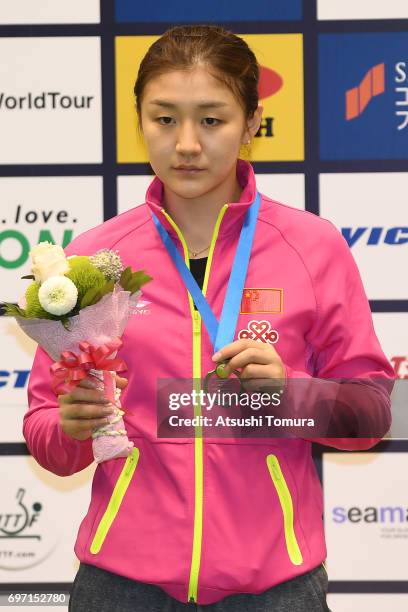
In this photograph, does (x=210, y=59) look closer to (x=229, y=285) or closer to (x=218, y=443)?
(x=229, y=285)

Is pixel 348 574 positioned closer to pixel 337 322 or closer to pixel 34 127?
pixel 337 322

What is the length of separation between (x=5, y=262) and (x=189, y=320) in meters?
1.25

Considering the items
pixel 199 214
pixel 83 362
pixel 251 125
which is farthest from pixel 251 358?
pixel 251 125

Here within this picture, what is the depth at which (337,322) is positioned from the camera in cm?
139

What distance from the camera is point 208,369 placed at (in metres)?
1.36

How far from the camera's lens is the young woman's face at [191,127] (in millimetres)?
1362

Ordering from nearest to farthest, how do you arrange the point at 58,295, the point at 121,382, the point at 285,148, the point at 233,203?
the point at 58,295
the point at 121,382
the point at 233,203
the point at 285,148

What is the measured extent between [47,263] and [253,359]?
319mm

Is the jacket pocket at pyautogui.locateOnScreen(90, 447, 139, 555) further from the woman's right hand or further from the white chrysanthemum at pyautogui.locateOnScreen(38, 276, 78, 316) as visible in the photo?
the white chrysanthemum at pyautogui.locateOnScreen(38, 276, 78, 316)

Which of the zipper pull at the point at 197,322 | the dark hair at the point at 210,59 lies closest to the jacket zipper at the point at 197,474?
the zipper pull at the point at 197,322

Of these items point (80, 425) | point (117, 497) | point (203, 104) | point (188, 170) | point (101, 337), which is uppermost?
point (203, 104)

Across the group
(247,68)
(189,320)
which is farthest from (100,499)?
(247,68)

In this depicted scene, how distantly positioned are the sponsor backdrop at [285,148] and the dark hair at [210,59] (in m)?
0.97

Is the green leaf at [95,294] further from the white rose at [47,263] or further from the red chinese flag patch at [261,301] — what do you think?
the red chinese flag patch at [261,301]
